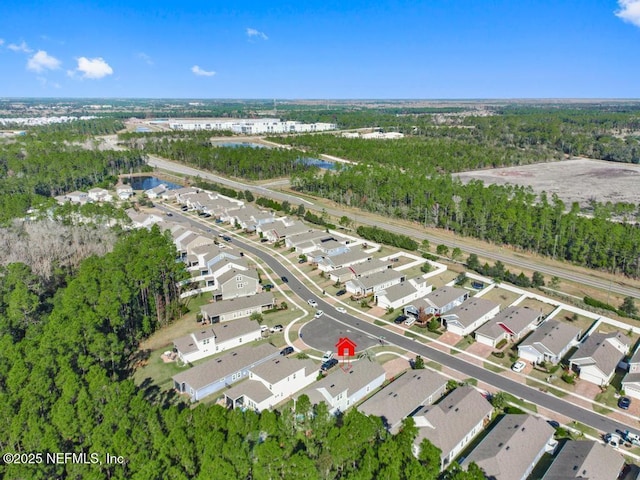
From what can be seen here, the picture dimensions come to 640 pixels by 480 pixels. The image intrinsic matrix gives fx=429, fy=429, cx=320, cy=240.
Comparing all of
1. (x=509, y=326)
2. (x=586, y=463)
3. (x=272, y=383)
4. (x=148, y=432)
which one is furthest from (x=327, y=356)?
(x=586, y=463)

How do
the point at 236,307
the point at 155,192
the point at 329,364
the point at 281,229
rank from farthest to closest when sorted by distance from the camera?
the point at 155,192
the point at 281,229
the point at 236,307
the point at 329,364

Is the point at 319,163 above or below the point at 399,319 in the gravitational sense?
above

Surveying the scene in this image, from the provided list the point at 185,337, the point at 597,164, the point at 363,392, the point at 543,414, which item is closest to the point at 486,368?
the point at 543,414

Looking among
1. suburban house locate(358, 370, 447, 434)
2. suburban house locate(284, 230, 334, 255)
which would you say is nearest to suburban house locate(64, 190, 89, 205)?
suburban house locate(284, 230, 334, 255)

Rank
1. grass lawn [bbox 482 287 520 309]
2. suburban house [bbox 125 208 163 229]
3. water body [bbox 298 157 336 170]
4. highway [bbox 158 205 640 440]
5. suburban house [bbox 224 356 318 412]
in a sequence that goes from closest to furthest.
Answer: highway [bbox 158 205 640 440], suburban house [bbox 224 356 318 412], grass lawn [bbox 482 287 520 309], suburban house [bbox 125 208 163 229], water body [bbox 298 157 336 170]

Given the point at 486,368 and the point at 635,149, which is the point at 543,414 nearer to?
the point at 486,368

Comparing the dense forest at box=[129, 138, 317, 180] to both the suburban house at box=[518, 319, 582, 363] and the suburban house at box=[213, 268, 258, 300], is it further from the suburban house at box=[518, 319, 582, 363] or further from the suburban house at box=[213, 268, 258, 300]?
the suburban house at box=[518, 319, 582, 363]

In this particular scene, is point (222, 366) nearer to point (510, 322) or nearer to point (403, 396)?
point (403, 396)
